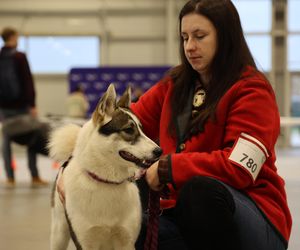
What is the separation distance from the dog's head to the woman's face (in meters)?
0.33

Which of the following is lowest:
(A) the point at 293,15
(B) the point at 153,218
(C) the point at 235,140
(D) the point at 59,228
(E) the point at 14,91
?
(D) the point at 59,228

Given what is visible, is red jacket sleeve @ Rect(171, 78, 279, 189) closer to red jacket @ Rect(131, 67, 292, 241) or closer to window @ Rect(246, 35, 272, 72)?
red jacket @ Rect(131, 67, 292, 241)

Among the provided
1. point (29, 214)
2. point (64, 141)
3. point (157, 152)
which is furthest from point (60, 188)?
point (29, 214)

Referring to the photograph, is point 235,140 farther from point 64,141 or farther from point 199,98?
point 64,141

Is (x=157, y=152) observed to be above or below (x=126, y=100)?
below

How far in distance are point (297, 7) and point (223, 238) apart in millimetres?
10694

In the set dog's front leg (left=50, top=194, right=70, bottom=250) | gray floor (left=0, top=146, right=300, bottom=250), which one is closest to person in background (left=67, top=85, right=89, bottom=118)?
gray floor (left=0, top=146, right=300, bottom=250)

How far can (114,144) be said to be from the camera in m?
1.74

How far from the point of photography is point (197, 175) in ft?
4.88

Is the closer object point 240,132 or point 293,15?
point 240,132

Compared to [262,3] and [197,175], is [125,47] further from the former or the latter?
[197,175]

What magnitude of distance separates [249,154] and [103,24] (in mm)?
10170

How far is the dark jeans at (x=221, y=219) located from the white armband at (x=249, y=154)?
0.09m

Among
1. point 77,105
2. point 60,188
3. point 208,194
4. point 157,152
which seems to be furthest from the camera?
point 77,105
